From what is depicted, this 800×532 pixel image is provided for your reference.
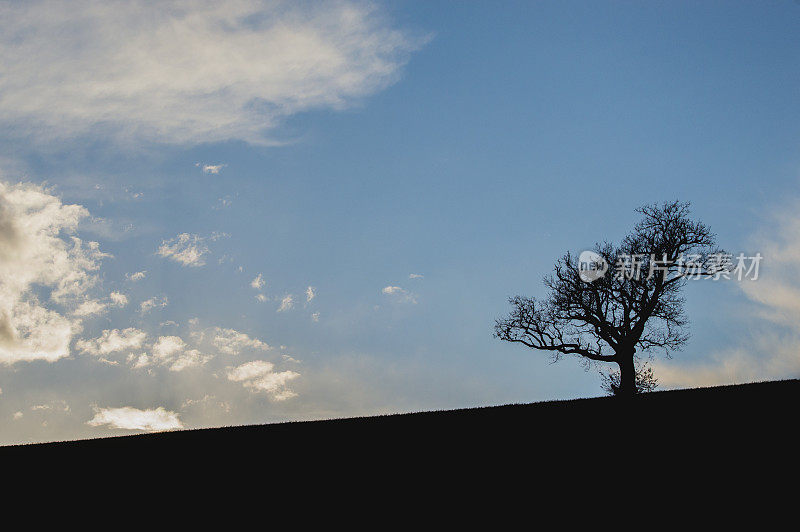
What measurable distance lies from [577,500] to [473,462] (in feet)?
7.76

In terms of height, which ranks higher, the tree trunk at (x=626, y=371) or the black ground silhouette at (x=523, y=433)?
the tree trunk at (x=626, y=371)

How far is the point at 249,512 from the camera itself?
9.29 metres

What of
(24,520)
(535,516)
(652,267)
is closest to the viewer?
(535,516)

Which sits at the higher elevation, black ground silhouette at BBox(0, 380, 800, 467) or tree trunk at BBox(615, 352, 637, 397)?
tree trunk at BBox(615, 352, 637, 397)

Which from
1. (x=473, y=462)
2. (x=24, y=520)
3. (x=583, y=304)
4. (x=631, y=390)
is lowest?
(x=24, y=520)

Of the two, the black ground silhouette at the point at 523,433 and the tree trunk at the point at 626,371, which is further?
the tree trunk at the point at 626,371

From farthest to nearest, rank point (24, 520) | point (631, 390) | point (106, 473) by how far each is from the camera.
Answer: point (631, 390)
point (106, 473)
point (24, 520)

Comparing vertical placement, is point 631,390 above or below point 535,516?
above

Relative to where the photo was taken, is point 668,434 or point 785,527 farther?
point 668,434

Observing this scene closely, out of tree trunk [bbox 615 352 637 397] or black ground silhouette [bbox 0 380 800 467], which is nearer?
black ground silhouette [bbox 0 380 800 467]

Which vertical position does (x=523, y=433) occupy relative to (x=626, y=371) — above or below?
below

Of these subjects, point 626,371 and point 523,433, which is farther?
point 626,371

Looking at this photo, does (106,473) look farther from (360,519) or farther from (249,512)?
(360,519)

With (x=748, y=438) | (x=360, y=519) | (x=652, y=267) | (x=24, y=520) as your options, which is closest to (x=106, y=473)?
(x=24, y=520)
